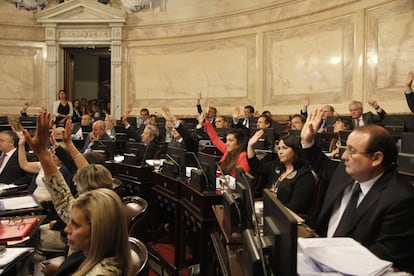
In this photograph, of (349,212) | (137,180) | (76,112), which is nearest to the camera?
(349,212)

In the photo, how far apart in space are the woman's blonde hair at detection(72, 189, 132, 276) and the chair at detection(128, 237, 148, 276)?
0.19 feet

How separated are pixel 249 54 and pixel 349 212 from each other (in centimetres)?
855

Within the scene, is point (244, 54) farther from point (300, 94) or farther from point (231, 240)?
point (231, 240)

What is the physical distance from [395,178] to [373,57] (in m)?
6.37

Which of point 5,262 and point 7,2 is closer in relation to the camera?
point 5,262

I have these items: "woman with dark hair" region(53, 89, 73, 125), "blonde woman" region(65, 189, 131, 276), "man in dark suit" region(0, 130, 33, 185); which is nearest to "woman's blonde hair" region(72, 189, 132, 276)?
"blonde woman" region(65, 189, 131, 276)

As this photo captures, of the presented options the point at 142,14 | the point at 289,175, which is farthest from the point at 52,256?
the point at 142,14

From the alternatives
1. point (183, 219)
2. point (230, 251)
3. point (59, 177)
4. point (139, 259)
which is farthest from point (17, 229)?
point (183, 219)

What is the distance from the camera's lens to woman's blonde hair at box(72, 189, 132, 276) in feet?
5.28

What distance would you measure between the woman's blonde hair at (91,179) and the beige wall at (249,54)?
621 centimetres

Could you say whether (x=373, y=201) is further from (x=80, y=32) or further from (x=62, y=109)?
(x=80, y=32)

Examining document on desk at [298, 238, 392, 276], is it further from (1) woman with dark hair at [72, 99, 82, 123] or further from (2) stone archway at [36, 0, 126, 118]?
(2) stone archway at [36, 0, 126, 118]

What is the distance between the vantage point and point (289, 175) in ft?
10.4

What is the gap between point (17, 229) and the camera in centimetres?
237
